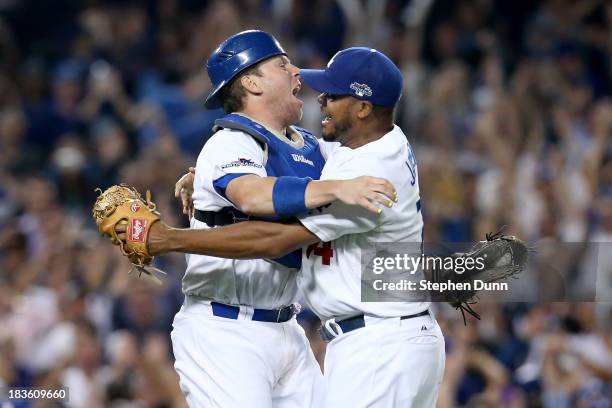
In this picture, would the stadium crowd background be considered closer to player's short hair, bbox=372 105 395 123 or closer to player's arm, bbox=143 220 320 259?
player's short hair, bbox=372 105 395 123

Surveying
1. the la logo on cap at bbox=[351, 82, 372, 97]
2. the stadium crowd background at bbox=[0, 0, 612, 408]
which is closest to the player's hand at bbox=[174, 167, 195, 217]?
the la logo on cap at bbox=[351, 82, 372, 97]

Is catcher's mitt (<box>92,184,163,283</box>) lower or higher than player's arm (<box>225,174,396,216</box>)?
lower

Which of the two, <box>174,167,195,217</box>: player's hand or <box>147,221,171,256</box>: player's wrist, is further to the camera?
<box>174,167,195,217</box>: player's hand

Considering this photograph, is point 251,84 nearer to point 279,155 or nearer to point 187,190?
point 279,155

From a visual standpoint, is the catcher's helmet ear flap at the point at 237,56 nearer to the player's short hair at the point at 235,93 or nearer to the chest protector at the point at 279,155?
the player's short hair at the point at 235,93

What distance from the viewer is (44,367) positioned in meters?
7.95

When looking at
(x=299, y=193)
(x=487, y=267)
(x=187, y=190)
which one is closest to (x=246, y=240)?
(x=299, y=193)

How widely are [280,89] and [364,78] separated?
49cm

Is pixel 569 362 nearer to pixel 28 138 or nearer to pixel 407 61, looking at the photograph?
pixel 407 61

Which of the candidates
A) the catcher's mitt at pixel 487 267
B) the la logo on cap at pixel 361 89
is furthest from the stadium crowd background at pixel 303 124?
the la logo on cap at pixel 361 89

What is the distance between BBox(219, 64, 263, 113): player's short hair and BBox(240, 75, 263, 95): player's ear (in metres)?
0.01

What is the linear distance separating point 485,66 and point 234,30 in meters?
2.41

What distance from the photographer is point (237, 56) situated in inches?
180

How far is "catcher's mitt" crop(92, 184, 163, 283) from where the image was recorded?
165 inches
